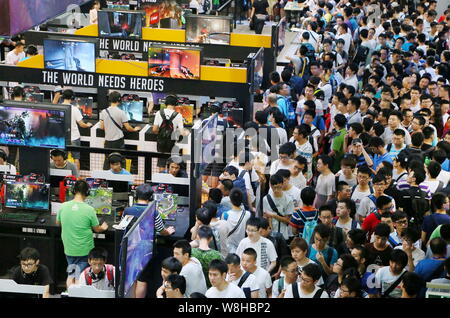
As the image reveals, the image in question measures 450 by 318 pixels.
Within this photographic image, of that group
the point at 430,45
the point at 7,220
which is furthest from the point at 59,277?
the point at 430,45

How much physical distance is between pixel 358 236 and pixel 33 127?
3.90 m

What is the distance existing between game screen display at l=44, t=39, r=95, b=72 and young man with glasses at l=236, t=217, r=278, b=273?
5935 millimetres

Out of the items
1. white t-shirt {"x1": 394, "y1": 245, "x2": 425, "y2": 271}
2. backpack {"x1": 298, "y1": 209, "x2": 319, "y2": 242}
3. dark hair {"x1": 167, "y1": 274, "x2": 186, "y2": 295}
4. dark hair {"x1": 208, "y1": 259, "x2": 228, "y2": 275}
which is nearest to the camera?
dark hair {"x1": 208, "y1": 259, "x2": 228, "y2": 275}

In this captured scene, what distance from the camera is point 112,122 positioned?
1217 cm

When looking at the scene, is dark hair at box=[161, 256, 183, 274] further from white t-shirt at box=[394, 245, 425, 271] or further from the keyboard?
the keyboard

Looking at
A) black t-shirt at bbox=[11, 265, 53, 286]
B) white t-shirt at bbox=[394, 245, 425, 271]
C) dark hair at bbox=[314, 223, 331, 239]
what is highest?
dark hair at bbox=[314, 223, 331, 239]

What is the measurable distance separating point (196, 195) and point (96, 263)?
73.2 inches

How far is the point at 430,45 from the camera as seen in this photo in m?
16.8

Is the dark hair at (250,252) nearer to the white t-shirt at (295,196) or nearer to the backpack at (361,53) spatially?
the white t-shirt at (295,196)

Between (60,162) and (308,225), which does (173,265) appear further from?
(60,162)

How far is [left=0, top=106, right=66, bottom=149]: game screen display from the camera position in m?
9.76

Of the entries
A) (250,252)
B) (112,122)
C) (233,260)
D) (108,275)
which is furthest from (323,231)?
(112,122)

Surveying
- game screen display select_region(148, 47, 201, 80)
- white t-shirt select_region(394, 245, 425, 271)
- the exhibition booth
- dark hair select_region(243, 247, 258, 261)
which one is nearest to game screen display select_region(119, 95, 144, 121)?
the exhibition booth

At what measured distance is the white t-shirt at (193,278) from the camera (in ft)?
25.1
